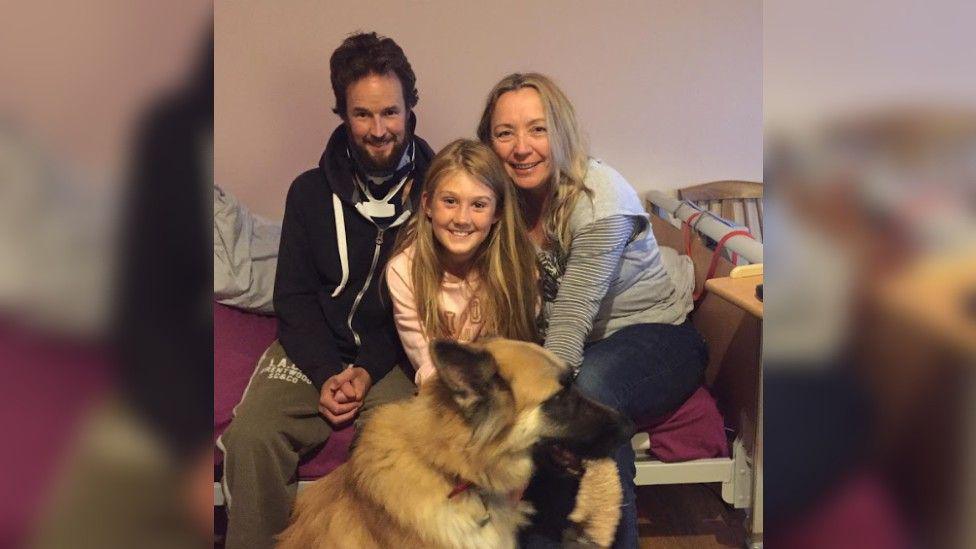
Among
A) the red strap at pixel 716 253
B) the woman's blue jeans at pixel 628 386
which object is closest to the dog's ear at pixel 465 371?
the woman's blue jeans at pixel 628 386

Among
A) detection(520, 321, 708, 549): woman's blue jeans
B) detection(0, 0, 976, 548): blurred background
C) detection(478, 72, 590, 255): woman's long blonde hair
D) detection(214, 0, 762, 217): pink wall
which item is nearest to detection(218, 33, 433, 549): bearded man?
detection(478, 72, 590, 255): woman's long blonde hair

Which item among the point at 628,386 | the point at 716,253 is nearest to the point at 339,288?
the point at 628,386

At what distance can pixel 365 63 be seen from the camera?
2.18 meters

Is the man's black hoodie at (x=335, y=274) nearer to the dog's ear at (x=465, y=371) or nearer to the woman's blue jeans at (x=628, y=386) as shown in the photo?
the woman's blue jeans at (x=628, y=386)

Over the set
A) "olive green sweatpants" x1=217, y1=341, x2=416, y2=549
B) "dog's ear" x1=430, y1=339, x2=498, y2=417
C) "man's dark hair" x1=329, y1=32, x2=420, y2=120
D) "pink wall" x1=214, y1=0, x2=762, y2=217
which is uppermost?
"pink wall" x1=214, y1=0, x2=762, y2=217

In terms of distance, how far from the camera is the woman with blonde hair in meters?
2.02

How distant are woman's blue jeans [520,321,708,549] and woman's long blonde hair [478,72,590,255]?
29cm

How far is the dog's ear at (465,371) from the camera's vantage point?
1.53m

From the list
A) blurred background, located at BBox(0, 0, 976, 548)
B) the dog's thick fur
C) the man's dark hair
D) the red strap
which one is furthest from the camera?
the red strap

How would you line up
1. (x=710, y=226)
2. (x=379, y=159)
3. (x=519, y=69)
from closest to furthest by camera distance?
(x=379, y=159), (x=710, y=226), (x=519, y=69)

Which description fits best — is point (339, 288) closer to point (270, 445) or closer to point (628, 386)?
point (270, 445)
